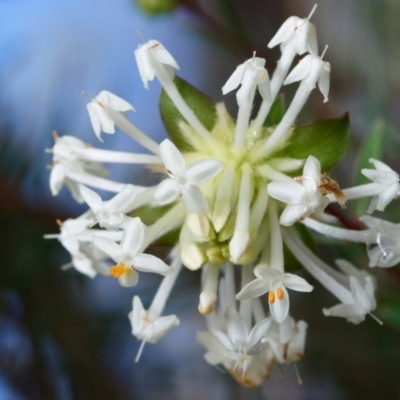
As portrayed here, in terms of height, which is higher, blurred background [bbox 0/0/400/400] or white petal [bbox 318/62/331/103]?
white petal [bbox 318/62/331/103]

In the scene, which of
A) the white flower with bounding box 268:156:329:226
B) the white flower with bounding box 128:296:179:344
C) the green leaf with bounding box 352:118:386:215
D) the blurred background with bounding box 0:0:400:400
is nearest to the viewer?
the white flower with bounding box 268:156:329:226

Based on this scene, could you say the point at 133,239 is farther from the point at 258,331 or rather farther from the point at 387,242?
the point at 387,242

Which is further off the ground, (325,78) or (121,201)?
(325,78)

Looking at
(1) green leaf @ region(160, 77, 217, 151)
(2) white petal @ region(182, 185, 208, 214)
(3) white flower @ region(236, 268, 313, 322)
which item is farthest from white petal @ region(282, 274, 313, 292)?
(1) green leaf @ region(160, 77, 217, 151)

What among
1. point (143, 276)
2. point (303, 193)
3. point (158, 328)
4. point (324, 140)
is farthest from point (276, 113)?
point (143, 276)

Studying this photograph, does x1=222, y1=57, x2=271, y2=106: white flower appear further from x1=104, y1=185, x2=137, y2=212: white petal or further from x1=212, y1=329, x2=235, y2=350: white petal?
x1=212, y1=329, x2=235, y2=350: white petal

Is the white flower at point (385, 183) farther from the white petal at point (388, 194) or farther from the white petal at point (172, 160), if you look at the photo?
the white petal at point (172, 160)

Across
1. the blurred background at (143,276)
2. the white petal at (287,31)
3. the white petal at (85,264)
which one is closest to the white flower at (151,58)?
the white petal at (287,31)
